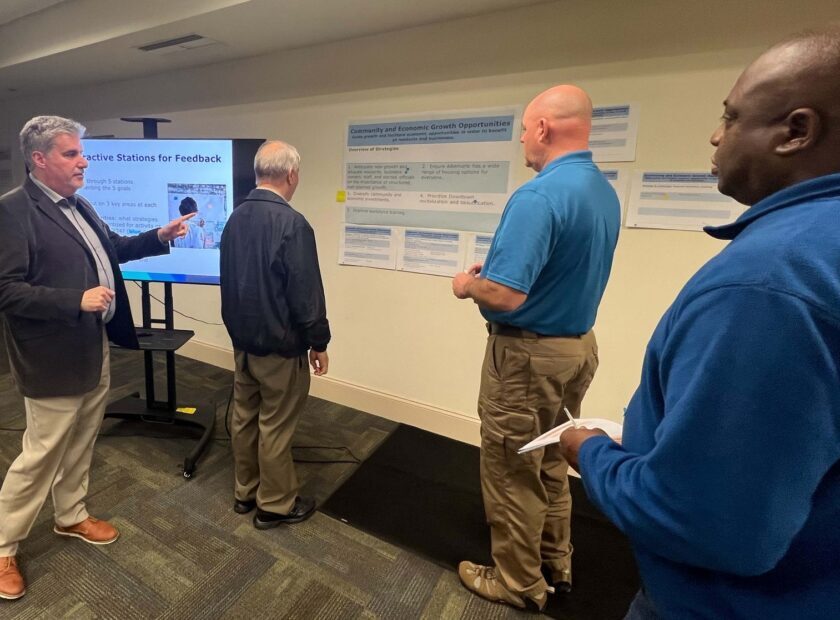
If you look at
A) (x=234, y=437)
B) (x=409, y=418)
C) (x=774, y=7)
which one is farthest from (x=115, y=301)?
(x=774, y=7)

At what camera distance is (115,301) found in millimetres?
1646

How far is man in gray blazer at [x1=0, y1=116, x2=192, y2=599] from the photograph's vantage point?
136 centimetres

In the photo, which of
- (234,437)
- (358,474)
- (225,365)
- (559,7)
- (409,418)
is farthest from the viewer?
(225,365)

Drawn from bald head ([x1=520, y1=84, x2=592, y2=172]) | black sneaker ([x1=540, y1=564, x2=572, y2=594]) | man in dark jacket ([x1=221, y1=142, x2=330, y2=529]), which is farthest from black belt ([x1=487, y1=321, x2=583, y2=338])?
black sneaker ([x1=540, y1=564, x2=572, y2=594])

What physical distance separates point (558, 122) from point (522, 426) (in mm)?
929

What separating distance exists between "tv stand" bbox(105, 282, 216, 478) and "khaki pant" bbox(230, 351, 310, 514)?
596 millimetres

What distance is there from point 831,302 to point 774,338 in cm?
6

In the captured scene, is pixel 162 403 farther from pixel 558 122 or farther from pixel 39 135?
pixel 558 122

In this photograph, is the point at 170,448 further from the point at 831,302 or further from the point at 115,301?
the point at 831,302

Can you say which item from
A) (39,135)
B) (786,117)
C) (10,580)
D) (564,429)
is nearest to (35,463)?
(10,580)

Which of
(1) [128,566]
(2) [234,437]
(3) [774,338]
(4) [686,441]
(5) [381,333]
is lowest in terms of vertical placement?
(1) [128,566]

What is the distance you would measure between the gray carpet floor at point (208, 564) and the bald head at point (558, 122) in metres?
1.55

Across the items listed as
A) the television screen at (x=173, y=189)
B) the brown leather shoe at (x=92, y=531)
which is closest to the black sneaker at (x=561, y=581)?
the brown leather shoe at (x=92, y=531)

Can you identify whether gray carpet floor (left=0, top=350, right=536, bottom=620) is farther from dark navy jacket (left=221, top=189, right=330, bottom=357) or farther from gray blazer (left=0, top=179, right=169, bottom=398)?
dark navy jacket (left=221, top=189, right=330, bottom=357)
